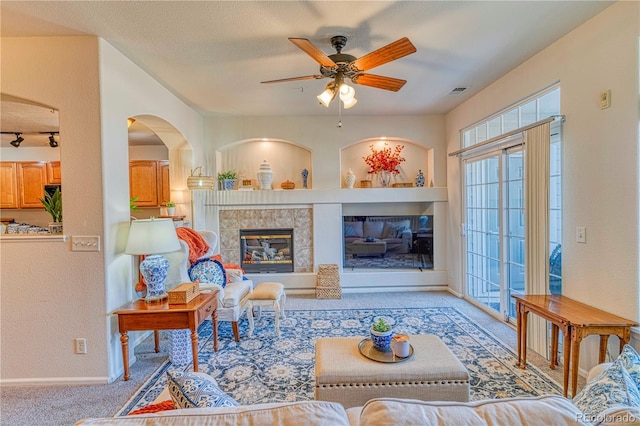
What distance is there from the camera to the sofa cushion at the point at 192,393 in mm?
1134

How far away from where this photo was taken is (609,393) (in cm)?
112

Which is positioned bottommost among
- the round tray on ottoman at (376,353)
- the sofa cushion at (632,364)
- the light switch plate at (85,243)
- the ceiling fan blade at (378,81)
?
the round tray on ottoman at (376,353)

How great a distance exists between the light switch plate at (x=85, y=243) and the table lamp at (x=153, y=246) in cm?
24

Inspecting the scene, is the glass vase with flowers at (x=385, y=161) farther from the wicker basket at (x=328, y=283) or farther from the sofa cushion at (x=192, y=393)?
the sofa cushion at (x=192, y=393)

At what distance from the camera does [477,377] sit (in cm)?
267

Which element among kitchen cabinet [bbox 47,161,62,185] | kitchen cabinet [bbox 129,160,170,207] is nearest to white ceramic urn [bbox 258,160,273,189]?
kitchen cabinet [bbox 129,160,170,207]

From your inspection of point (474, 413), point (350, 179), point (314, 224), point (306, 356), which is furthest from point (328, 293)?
point (474, 413)

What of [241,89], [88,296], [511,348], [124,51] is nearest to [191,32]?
[124,51]

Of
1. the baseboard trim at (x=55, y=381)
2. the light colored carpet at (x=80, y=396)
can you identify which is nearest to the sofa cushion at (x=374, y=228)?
the light colored carpet at (x=80, y=396)

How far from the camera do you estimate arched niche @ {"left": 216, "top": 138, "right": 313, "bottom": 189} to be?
5637 mm

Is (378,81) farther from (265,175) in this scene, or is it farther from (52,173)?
(52,173)

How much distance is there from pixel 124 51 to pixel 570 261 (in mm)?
4405

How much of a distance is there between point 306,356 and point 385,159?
3630 mm

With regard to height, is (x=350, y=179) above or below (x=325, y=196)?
above
